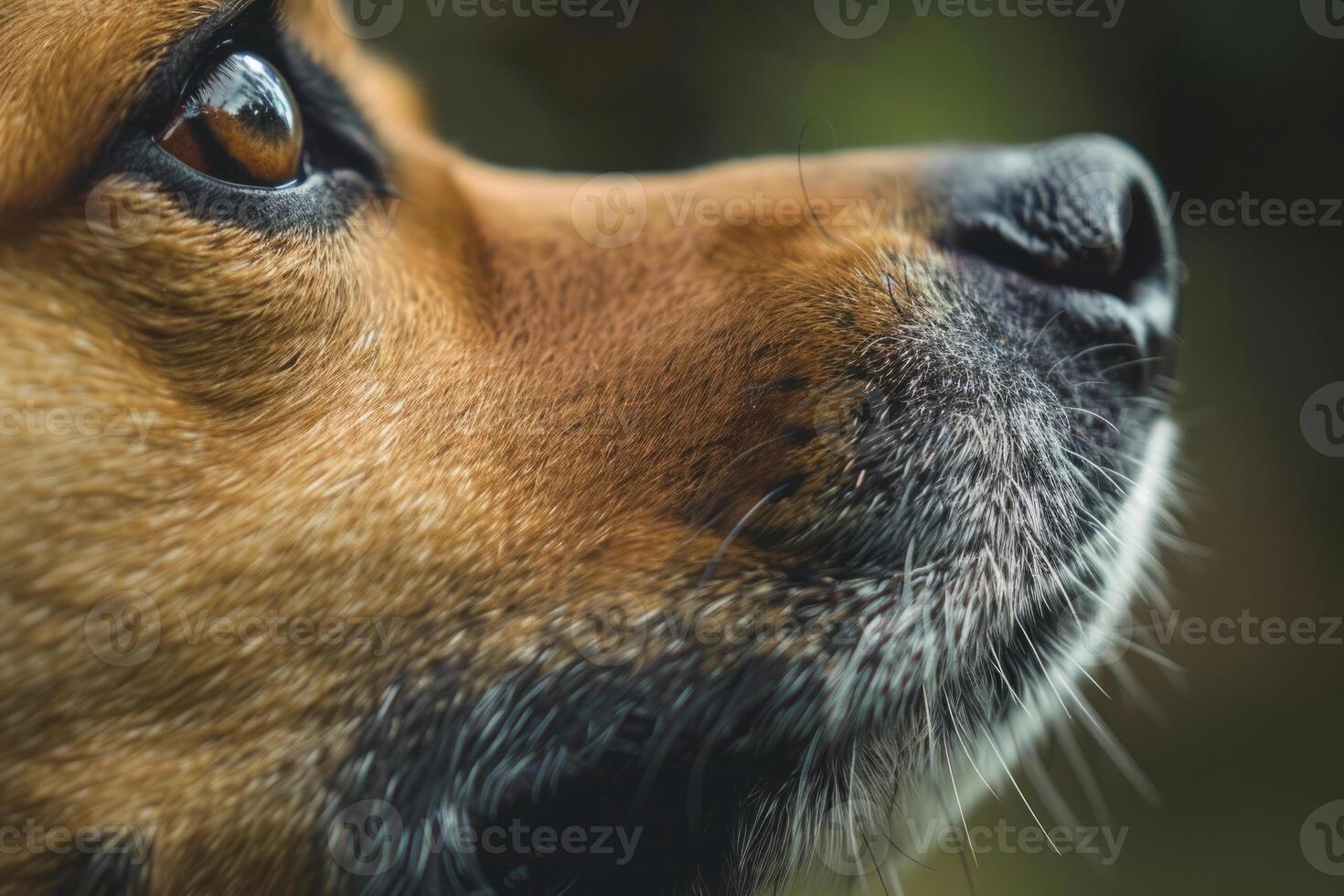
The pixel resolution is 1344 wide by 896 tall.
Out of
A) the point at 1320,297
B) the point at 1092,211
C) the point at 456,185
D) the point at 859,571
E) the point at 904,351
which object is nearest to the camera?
the point at 859,571

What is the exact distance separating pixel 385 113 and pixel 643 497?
120 centimetres

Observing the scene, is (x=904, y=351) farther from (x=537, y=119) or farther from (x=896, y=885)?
(x=537, y=119)

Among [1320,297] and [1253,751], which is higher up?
[1320,297]

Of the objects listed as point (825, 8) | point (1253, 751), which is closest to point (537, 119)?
point (825, 8)

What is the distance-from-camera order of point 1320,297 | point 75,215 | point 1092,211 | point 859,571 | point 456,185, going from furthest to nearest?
point 1320,297, point 456,185, point 1092,211, point 859,571, point 75,215

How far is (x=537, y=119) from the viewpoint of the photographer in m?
5.17
